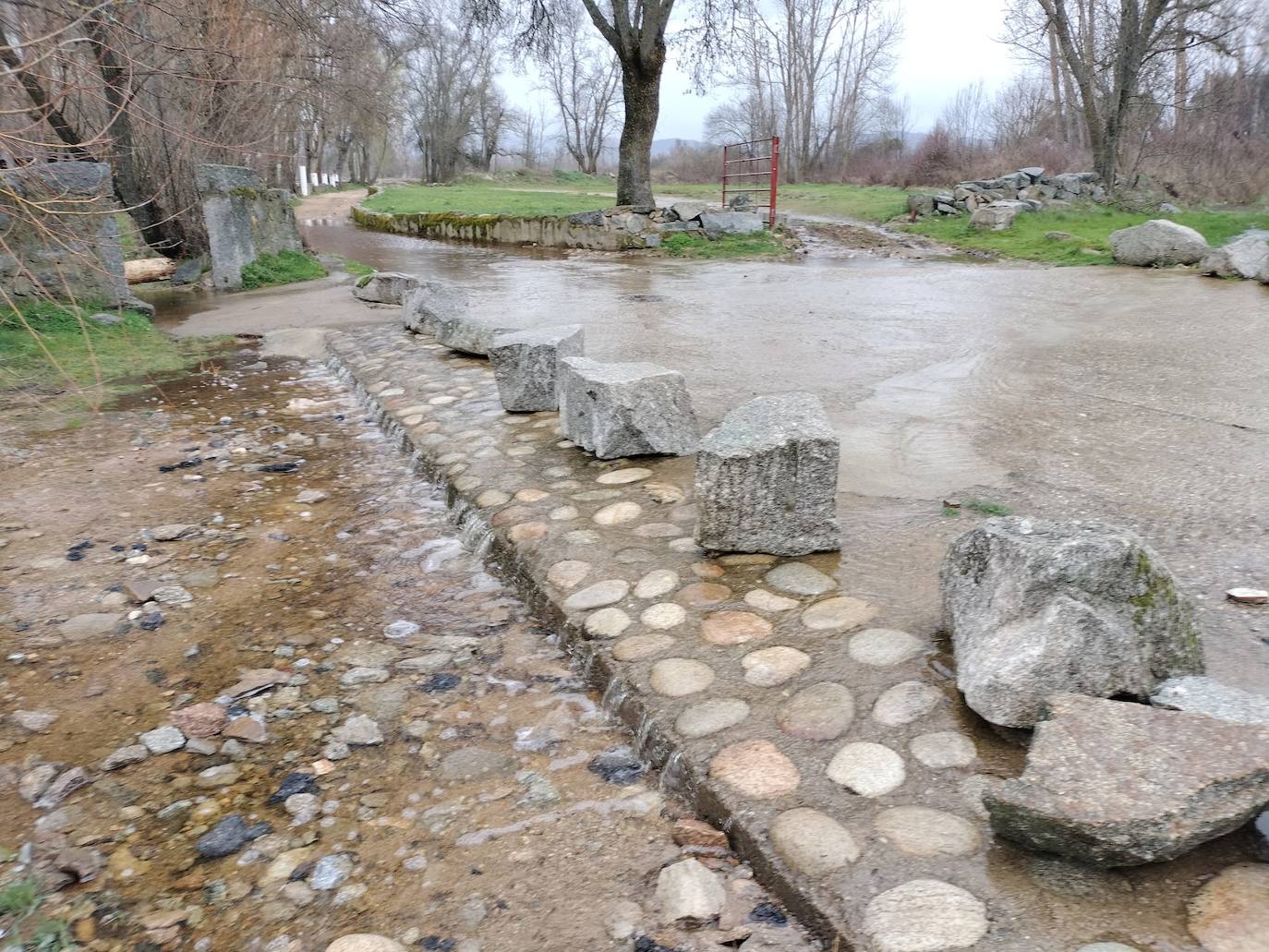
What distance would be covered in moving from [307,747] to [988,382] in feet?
15.0

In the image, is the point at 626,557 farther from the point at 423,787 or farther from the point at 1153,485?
the point at 1153,485

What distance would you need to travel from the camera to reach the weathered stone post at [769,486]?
2.95m

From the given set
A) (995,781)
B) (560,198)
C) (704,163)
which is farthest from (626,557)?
(704,163)

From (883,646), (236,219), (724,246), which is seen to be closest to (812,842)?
(883,646)

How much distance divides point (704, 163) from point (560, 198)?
71.6ft

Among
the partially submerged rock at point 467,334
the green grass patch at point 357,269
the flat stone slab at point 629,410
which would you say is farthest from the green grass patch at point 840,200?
the flat stone slab at point 629,410

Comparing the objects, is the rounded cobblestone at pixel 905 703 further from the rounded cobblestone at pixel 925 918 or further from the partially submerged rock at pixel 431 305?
the partially submerged rock at pixel 431 305

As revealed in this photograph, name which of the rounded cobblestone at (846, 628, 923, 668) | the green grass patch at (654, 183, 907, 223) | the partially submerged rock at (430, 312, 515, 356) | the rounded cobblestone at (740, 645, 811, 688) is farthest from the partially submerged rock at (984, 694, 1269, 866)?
the green grass patch at (654, 183, 907, 223)

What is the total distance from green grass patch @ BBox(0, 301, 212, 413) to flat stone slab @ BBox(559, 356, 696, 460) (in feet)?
12.7

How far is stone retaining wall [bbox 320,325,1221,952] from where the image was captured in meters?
1.69

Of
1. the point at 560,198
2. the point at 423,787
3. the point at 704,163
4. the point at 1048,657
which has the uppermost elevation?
the point at 704,163

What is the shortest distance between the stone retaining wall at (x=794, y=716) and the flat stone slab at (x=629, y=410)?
0.33 feet

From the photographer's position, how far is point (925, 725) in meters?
2.20

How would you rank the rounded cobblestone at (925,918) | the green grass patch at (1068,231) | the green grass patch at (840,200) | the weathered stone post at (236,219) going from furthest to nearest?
the green grass patch at (840,200) → the green grass patch at (1068,231) → the weathered stone post at (236,219) → the rounded cobblestone at (925,918)
